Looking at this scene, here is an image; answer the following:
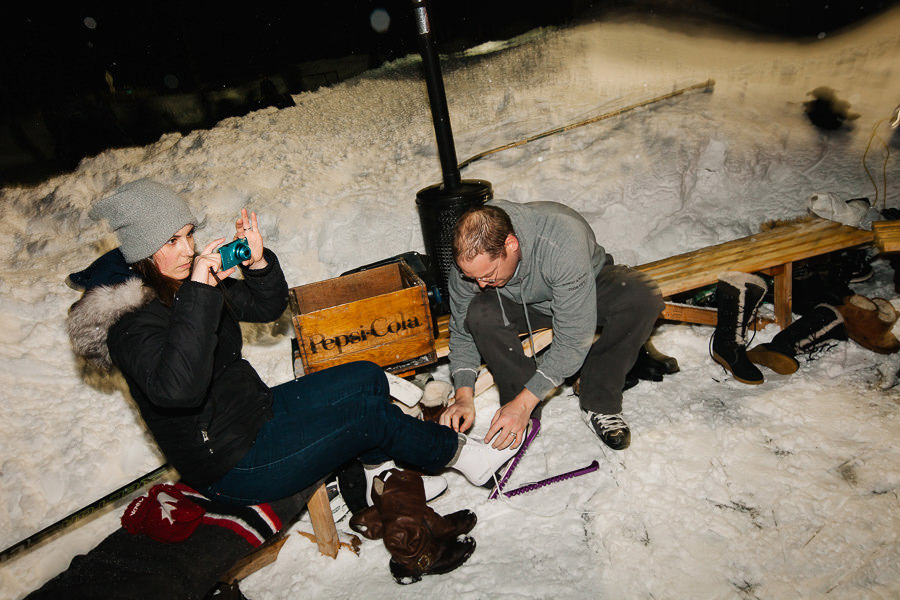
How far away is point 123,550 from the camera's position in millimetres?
2076

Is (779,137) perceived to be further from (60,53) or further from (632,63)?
(60,53)

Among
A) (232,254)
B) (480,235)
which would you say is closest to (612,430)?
(480,235)

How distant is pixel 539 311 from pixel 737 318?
1.52 meters

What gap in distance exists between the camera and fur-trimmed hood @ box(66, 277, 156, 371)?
5.91 feet

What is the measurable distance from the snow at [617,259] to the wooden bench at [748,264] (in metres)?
0.35

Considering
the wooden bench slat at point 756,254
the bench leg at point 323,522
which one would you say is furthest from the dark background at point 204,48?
the bench leg at point 323,522

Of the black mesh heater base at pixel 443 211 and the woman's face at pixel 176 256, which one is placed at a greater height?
the woman's face at pixel 176 256

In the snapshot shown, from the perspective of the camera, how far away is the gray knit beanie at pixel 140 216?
5.98 ft

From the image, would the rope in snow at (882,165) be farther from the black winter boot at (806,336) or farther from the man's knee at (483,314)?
the man's knee at (483,314)

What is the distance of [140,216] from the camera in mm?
1835

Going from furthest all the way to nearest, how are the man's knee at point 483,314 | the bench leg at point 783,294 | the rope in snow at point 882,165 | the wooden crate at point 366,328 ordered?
the rope in snow at point 882,165
the bench leg at point 783,294
the wooden crate at point 366,328
the man's knee at point 483,314

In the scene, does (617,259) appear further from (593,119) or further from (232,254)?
(232,254)

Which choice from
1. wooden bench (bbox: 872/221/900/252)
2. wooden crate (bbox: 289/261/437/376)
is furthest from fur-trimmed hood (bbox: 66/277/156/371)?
wooden bench (bbox: 872/221/900/252)

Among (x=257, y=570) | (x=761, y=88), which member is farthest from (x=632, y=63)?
(x=257, y=570)
